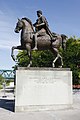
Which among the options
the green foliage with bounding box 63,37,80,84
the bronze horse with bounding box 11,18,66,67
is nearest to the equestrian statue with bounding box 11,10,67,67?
the bronze horse with bounding box 11,18,66,67

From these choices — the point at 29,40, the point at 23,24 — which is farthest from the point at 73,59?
the point at 29,40

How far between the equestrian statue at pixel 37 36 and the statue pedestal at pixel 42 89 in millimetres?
1002

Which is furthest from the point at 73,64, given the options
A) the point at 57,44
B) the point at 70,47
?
the point at 57,44

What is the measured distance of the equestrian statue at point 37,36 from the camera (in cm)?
1320

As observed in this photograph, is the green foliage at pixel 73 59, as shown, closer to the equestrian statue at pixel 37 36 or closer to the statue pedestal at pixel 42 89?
the equestrian statue at pixel 37 36

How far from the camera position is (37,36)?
43.9ft

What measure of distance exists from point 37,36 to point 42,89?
283cm

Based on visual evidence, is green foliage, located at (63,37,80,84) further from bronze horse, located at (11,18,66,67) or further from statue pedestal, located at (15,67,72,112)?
statue pedestal, located at (15,67,72,112)

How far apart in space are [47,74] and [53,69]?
43cm

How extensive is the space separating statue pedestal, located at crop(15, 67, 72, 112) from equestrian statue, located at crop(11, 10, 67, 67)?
39.5 inches

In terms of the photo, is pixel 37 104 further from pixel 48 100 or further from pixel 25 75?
pixel 25 75

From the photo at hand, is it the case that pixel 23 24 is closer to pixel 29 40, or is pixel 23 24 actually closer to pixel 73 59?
pixel 29 40

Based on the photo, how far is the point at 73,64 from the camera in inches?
1363

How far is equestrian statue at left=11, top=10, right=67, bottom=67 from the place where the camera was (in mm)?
13195
